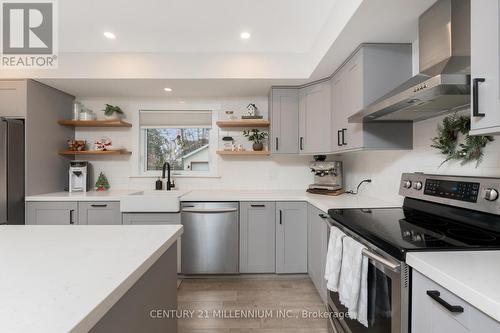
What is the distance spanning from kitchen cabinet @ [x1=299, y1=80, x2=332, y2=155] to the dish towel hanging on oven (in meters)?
1.47

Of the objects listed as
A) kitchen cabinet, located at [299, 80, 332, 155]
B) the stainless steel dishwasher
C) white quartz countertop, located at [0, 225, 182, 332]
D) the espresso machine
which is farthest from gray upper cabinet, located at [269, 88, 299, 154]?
white quartz countertop, located at [0, 225, 182, 332]

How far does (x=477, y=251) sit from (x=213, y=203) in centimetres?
212

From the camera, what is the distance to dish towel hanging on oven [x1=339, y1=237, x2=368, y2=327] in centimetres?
126

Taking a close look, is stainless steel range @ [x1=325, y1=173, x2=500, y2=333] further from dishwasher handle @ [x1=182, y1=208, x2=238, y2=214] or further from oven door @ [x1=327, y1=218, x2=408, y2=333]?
dishwasher handle @ [x1=182, y1=208, x2=238, y2=214]

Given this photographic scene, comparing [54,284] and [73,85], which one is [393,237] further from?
[73,85]

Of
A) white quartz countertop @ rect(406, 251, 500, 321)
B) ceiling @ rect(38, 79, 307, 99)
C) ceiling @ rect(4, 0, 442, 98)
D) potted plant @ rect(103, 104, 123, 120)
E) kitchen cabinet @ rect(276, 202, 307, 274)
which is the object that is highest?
ceiling @ rect(4, 0, 442, 98)

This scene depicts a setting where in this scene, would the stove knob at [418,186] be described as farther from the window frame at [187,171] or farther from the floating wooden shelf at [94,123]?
the floating wooden shelf at [94,123]

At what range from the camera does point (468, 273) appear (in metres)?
0.78

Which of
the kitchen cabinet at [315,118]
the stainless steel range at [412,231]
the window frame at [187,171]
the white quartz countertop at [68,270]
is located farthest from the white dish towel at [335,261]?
the window frame at [187,171]

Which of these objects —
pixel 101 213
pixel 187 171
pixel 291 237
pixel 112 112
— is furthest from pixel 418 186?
pixel 112 112

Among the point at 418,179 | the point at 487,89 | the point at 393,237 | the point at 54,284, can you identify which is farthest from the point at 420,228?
the point at 54,284

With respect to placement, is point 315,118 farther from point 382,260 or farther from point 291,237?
point 382,260

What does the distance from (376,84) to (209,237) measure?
205 cm

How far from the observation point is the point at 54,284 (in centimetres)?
67
